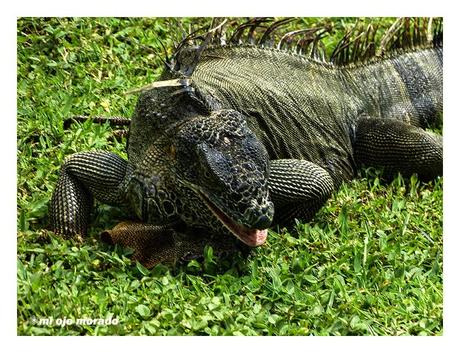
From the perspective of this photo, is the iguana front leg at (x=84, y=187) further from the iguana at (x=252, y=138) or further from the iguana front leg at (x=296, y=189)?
the iguana front leg at (x=296, y=189)

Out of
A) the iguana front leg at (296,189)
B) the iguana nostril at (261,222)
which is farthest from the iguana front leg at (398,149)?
the iguana nostril at (261,222)

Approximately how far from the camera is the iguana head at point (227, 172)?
249 inches

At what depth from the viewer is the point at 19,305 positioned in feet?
20.0

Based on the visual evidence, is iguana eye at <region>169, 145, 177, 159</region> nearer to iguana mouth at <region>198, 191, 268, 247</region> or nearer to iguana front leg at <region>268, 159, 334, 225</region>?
iguana mouth at <region>198, 191, 268, 247</region>

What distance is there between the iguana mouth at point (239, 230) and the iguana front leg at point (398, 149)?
253 centimetres

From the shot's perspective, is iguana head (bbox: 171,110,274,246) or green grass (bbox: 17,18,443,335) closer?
green grass (bbox: 17,18,443,335)

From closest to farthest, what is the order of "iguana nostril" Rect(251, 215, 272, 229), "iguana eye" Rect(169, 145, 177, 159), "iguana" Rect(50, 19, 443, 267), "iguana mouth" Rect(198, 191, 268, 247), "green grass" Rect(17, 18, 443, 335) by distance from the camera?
"green grass" Rect(17, 18, 443, 335) < "iguana nostril" Rect(251, 215, 272, 229) < "iguana mouth" Rect(198, 191, 268, 247) < "iguana" Rect(50, 19, 443, 267) < "iguana eye" Rect(169, 145, 177, 159)

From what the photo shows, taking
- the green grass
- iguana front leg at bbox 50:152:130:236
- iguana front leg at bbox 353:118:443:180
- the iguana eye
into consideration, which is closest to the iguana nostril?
the green grass

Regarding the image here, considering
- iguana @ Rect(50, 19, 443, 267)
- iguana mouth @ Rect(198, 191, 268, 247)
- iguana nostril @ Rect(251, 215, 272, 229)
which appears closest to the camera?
iguana nostril @ Rect(251, 215, 272, 229)

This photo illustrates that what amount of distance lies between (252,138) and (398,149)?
2319 millimetres

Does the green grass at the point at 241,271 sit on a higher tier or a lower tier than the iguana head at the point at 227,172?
lower

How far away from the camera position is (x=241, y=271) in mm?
6789

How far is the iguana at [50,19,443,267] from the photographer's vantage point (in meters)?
6.57
